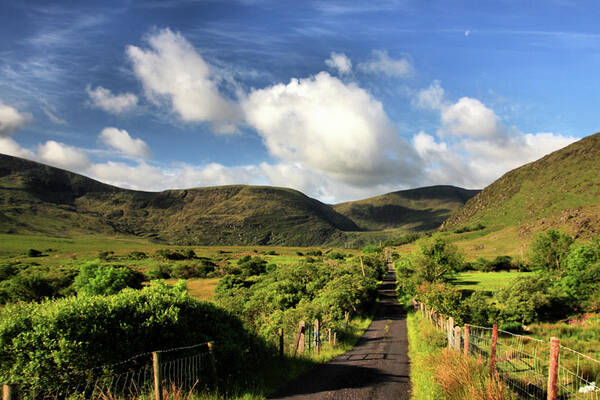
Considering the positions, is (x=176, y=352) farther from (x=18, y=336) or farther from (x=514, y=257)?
(x=514, y=257)

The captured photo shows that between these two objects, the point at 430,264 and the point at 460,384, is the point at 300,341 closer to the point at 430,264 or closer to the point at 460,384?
the point at 460,384

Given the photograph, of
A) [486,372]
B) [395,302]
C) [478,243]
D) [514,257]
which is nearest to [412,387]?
[486,372]

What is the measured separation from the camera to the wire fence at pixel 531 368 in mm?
6375

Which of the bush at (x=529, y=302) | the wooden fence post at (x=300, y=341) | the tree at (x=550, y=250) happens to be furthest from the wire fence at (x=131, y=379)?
the tree at (x=550, y=250)

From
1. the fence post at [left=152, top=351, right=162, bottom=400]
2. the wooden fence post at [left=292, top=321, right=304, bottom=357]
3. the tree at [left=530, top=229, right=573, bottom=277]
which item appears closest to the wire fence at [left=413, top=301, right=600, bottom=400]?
the wooden fence post at [left=292, top=321, right=304, bottom=357]

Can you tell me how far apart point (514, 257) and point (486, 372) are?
126264mm

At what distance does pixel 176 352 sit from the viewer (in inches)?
400

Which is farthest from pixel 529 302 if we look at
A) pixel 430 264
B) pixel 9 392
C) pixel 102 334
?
pixel 9 392

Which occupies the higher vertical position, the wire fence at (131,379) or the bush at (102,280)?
the wire fence at (131,379)

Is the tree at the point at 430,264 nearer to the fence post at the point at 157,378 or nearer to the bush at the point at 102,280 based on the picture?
the bush at the point at 102,280

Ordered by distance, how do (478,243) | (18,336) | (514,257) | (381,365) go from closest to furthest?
(18,336) → (381,365) → (514,257) → (478,243)

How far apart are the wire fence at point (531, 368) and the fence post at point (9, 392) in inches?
352

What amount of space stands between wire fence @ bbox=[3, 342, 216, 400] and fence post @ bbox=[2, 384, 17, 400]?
191 cm

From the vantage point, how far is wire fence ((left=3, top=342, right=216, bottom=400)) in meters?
7.65
